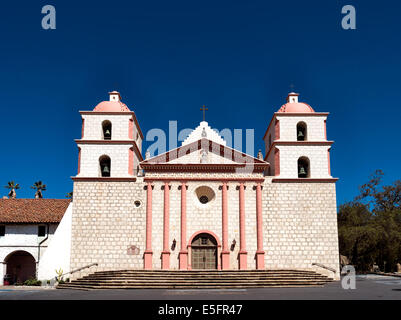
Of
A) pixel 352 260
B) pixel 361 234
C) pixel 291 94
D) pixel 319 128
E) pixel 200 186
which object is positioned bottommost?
pixel 352 260

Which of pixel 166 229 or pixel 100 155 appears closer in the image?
pixel 166 229

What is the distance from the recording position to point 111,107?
2839cm

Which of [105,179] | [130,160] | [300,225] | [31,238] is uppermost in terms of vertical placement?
[130,160]

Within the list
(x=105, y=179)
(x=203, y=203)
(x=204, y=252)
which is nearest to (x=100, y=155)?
(x=105, y=179)

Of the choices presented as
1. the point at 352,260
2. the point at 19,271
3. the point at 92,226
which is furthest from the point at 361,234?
the point at 19,271

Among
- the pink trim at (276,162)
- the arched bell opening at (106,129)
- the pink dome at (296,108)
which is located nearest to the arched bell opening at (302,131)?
the pink dome at (296,108)

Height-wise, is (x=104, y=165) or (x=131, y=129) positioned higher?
(x=131, y=129)

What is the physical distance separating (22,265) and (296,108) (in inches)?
881

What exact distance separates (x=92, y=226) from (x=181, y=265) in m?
5.80

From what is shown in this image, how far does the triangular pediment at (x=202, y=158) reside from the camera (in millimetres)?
27375

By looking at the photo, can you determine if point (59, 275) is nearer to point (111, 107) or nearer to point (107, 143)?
point (107, 143)
